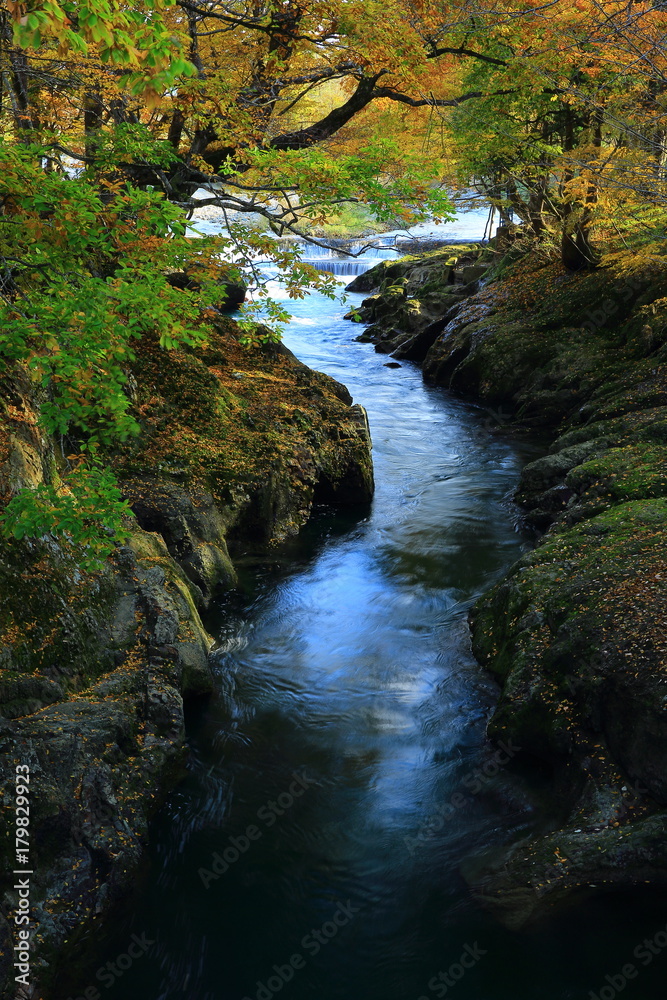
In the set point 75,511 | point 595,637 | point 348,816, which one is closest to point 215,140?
point 75,511

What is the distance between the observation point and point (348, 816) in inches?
224

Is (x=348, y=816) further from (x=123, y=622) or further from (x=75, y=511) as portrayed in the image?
(x=75, y=511)

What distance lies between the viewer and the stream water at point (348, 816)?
450cm

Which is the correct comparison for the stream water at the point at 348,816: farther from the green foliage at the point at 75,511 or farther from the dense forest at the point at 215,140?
the dense forest at the point at 215,140

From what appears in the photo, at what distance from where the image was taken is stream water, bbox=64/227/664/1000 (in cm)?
450

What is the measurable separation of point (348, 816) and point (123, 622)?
2.56 m

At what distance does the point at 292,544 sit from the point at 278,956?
6.04 meters

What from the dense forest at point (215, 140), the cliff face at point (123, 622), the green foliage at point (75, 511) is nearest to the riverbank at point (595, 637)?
the cliff face at point (123, 622)

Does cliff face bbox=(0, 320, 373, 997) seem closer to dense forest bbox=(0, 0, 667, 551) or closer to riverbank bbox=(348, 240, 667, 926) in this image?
dense forest bbox=(0, 0, 667, 551)

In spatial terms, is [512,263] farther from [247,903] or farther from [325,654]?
[247,903]

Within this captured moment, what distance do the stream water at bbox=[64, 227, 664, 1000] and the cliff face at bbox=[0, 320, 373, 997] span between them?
17.6 inches

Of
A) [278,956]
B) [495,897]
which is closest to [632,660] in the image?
[495,897]

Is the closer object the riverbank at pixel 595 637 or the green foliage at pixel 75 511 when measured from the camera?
the green foliage at pixel 75 511

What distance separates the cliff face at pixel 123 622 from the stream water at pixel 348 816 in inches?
17.6
